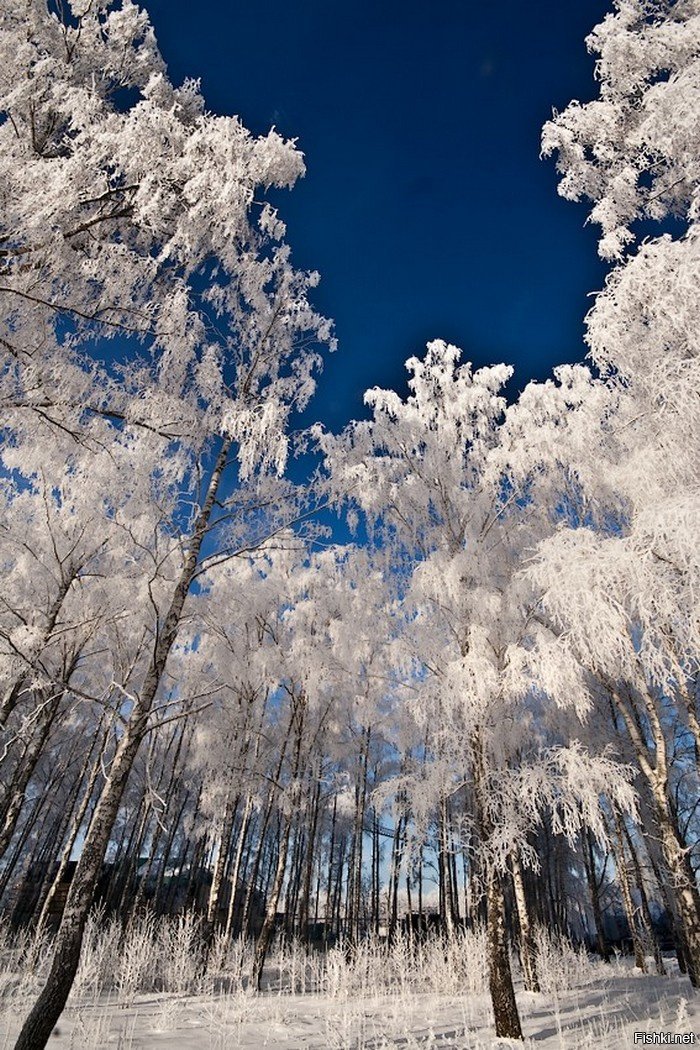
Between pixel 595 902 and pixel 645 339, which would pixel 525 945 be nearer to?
pixel 595 902

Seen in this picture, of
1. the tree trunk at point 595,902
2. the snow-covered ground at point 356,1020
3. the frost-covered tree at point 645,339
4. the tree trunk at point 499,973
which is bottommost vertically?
the snow-covered ground at point 356,1020

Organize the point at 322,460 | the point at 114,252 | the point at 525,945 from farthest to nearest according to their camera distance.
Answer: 1. the point at 525,945
2. the point at 322,460
3. the point at 114,252

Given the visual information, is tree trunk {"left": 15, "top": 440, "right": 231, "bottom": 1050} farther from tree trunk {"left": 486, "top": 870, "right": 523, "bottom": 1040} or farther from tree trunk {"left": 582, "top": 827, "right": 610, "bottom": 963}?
tree trunk {"left": 582, "top": 827, "right": 610, "bottom": 963}

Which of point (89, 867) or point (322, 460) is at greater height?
point (322, 460)

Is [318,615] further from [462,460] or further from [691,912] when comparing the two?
[691,912]

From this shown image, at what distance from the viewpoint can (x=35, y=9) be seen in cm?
521

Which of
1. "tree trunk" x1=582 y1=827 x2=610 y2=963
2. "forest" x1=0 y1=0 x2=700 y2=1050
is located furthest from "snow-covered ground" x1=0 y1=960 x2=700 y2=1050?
"tree trunk" x1=582 y1=827 x2=610 y2=963

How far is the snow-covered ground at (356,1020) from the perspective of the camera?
4992 millimetres

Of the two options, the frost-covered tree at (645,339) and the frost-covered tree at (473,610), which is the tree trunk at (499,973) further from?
the frost-covered tree at (645,339)

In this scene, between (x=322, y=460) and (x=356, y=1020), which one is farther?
(x=322, y=460)

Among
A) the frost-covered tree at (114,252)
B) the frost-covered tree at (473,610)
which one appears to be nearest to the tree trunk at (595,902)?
the frost-covered tree at (473,610)

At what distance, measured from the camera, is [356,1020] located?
6.15 meters

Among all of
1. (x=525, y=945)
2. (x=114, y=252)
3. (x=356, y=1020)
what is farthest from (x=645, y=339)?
(x=525, y=945)

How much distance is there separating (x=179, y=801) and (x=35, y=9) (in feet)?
91.2
